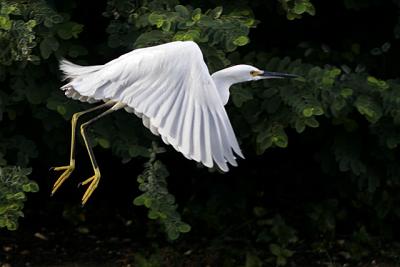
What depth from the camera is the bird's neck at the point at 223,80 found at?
17.8ft

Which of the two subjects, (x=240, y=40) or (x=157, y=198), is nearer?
(x=240, y=40)

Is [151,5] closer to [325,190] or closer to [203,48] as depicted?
[203,48]

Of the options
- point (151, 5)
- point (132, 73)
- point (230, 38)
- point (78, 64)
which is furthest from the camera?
point (78, 64)

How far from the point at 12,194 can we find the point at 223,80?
4.02 ft

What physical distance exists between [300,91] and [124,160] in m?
1.03

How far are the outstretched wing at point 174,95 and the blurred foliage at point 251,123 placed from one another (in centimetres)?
46

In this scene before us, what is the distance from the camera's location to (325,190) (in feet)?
24.7

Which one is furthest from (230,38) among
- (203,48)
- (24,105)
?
(24,105)

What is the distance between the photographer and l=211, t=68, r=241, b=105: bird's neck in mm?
5437

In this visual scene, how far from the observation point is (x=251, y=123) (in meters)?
6.37

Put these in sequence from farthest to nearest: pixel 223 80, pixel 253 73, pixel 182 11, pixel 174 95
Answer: pixel 182 11
pixel 253 73
pixel 223 80
pixel 174 95

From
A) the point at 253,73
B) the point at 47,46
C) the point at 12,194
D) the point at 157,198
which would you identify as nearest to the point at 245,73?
the point at 253,73

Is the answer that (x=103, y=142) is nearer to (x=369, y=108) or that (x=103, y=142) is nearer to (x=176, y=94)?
(x=176, y=94)

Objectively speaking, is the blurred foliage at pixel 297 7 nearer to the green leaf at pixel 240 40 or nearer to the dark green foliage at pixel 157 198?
the green leaf at pixel 240 40
